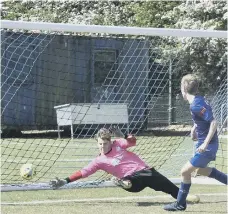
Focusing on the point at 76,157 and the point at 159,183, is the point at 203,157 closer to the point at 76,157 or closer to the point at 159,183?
the point at 159,183

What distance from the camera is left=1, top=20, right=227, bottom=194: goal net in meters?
12.7

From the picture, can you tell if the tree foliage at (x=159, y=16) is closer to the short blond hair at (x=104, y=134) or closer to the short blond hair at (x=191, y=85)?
the short blond hair at (x=191, y=85)

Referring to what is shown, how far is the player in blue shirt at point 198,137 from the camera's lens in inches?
293

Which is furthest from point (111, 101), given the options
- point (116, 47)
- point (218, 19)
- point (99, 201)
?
point (99, 201)

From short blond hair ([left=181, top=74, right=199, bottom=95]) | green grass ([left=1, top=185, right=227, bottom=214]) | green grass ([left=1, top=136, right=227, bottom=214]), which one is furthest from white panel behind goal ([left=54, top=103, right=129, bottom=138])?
short blond hair ([left=181, top=74, right=199, bottom=95])

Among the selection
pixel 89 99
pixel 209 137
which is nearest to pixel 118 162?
pixel 209 137

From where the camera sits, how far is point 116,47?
1470 cm

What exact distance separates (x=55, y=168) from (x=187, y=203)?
393cm

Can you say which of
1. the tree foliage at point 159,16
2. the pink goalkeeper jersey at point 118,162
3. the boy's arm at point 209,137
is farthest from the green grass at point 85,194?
the tree foliage at point 159,16

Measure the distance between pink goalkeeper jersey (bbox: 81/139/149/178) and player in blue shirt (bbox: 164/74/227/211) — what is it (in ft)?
1.89

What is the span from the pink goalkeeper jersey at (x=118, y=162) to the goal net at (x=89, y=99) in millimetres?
2148

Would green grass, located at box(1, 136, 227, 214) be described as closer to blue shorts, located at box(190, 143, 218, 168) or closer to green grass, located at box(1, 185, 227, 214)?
green grass, located at box(1, 185, 227, 214)

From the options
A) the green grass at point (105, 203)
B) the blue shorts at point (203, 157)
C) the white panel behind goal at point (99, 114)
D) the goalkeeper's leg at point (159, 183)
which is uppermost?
the blue shorts at point (203, 157)

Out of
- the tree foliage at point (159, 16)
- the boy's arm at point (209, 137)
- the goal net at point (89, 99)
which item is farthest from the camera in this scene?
the tree foliage at point (159, 16)
